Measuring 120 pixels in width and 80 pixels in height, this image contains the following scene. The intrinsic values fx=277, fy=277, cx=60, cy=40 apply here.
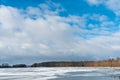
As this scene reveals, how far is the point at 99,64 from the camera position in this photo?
94.4 metres

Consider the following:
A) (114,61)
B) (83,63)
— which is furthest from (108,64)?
(83,63)

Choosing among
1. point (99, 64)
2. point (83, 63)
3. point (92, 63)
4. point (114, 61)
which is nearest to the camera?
point (114, 61)

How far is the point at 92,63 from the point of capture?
10100cm

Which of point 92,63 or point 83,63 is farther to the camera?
point 83,63

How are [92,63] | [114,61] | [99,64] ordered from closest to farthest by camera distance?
[114,61]
[99,64]
[92,63]

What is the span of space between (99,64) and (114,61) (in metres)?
7.14

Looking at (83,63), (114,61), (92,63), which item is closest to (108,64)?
(114,61)

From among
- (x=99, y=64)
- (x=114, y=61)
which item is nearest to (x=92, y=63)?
(x=99, y=64)

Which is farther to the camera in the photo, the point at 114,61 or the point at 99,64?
the point at 99,64

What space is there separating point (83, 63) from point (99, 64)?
556 inches

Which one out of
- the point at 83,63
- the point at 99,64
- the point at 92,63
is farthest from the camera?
the point at 83,63

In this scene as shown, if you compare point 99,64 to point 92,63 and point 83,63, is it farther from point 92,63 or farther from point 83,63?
point 83,63

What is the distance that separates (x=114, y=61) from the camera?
291ft

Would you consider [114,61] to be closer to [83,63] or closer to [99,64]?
[99,64]
